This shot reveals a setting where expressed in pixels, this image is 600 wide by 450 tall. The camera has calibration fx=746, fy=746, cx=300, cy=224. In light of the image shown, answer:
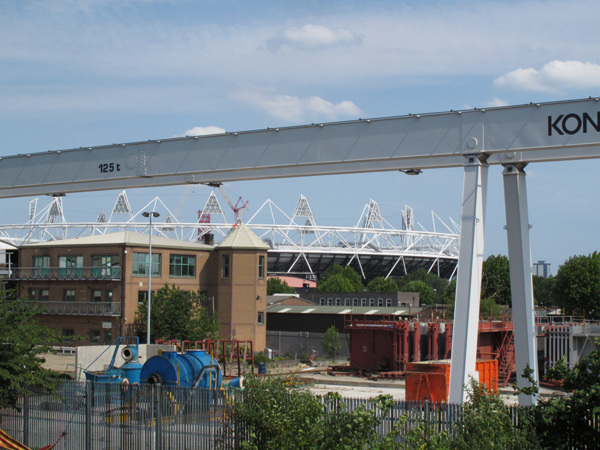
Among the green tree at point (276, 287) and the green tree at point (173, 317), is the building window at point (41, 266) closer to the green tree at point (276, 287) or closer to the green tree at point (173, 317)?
the green tree at point (173, 317)

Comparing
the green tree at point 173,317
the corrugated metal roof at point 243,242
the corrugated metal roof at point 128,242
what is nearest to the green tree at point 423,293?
the corrugated metal roof at point 243,242

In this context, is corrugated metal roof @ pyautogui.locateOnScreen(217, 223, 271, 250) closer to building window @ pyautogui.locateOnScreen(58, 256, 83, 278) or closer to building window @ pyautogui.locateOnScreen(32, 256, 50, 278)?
building window @ pyautogui.locateOnScreen(58, 256, 83, 278)

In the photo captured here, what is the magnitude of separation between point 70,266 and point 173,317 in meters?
9.16

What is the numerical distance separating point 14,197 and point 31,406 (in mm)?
9821

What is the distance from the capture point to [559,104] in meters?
15.9

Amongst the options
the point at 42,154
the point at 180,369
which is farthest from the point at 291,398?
the point at 42,154

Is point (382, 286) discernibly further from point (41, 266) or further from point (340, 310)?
point (41, 266)

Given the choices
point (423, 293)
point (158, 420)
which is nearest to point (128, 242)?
point (158, 420)

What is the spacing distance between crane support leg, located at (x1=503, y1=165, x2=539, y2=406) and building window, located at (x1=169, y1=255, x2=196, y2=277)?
34.3m

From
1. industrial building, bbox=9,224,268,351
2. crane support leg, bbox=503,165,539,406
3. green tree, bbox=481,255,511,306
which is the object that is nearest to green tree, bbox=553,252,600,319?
green tree, bbox=481,255,511,306

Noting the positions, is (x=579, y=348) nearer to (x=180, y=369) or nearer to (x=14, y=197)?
(x=180, y=369)

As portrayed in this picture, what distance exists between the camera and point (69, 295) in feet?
157

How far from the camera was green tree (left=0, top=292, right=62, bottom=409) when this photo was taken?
17.3 meters

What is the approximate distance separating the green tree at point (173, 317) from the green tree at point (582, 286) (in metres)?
42.3
